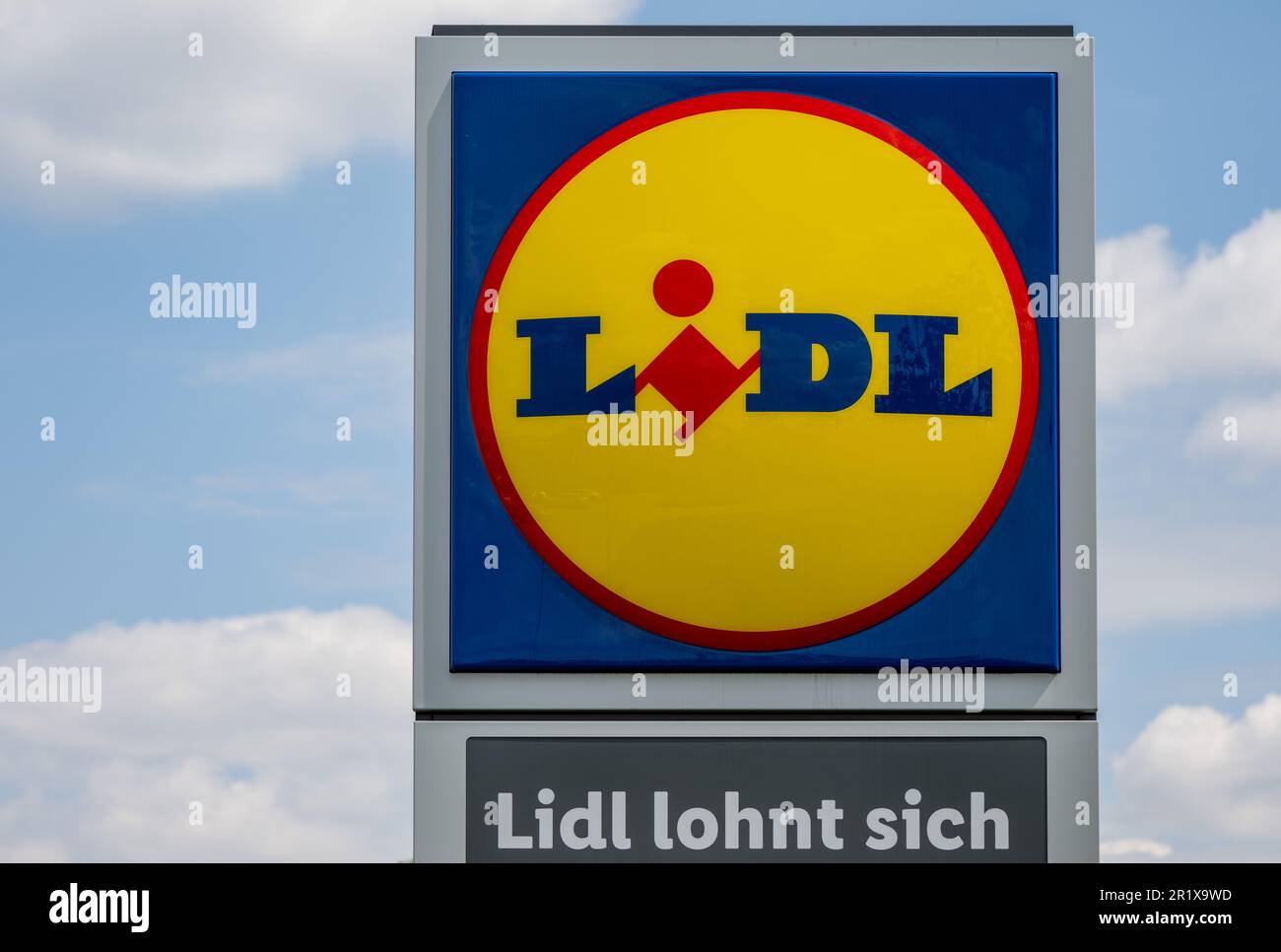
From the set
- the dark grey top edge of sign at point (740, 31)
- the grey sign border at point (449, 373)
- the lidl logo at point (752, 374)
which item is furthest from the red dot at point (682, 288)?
the dark grey top edge of sign at point (740, 31)

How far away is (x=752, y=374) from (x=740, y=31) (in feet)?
3.53

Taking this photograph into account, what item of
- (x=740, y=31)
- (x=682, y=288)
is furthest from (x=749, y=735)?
(x=740, y=31)

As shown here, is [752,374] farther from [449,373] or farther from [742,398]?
[449,373]

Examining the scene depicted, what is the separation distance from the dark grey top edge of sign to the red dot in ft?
2.44

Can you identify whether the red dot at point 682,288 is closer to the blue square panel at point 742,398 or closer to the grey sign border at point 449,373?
the blue square panel at point 742,398

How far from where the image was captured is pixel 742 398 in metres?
4.31

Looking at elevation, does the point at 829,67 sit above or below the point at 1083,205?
above

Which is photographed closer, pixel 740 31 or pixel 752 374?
pixel 752 374

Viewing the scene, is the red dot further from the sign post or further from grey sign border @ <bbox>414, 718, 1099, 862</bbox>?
grey sign border @ <bbox>414, 718, 1099, 862</bbox>
